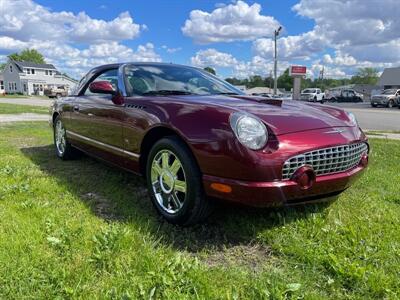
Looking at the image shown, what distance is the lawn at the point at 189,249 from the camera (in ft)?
7.34

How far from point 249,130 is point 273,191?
1.49ft

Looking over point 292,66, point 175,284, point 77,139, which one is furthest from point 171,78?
point 292,66

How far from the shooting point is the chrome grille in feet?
8.76

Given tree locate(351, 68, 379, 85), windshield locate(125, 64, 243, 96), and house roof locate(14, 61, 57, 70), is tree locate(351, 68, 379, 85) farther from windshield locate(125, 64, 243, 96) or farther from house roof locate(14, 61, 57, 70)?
windshield locate(125, 64, 243, 96)

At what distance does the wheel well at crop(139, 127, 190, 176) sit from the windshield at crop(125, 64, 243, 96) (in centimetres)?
56

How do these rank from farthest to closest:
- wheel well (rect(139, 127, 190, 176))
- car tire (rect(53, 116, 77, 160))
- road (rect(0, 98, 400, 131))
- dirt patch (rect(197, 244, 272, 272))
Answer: road (rect(0, 98, 400, 131)) → car tire (rect(53, 116, 77, 160)) → wheel well (rect(139, 127, 190, 176)) → dirt patch (rect(197, 244, 272, 272))

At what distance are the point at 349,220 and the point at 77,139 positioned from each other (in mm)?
3541

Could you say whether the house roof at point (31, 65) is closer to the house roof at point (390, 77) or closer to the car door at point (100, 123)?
the house roof at point (390, 77)

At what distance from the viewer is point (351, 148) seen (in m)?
3.07

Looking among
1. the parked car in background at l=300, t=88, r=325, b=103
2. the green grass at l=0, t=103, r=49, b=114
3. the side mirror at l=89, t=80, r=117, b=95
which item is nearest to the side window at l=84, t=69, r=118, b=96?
the side mirror at l=89, t=80, r=117, b=95

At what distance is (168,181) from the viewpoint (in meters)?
3.25

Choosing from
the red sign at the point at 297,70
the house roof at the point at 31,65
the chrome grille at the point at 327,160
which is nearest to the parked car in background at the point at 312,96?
the red sign at the point at 297,70

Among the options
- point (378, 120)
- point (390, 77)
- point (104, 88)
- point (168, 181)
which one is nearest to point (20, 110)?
point (104, 88)

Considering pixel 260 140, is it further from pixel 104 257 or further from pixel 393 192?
pixel 393 192
